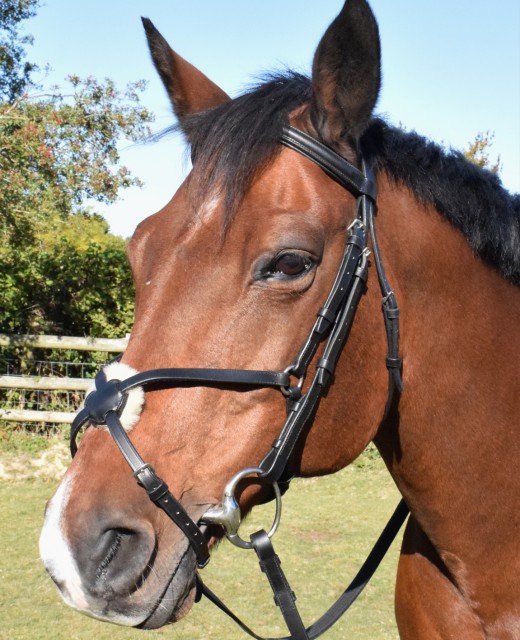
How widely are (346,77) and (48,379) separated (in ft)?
31.7

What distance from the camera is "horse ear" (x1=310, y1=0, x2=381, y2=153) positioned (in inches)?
73.7

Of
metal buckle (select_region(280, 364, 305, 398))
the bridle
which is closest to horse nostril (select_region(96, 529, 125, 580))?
the bridle

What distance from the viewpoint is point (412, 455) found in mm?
2180

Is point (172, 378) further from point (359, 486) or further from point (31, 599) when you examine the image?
point (359, 486)

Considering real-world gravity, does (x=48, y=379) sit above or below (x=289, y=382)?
below

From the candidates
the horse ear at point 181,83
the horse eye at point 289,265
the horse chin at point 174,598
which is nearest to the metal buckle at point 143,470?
the horse chin at point 174,598

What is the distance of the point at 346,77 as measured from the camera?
1969 mm

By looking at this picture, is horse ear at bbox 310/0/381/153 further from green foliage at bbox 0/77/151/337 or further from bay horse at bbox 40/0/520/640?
green foliage at bbox 0/77/151/337

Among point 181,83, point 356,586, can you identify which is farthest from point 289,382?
point 181,83

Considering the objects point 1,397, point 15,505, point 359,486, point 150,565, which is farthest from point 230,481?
point 1,397

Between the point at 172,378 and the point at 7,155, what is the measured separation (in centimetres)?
851

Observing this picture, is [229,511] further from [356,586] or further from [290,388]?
[356,586]

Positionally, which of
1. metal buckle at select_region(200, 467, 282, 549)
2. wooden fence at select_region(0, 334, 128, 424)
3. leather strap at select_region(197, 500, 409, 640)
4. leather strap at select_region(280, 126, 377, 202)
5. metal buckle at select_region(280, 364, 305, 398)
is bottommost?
wooden fence at select_region(0, 334, 128, 424)

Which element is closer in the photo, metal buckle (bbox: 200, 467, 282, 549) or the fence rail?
metal buckle (bbox: 200, 467, 282, 549)
